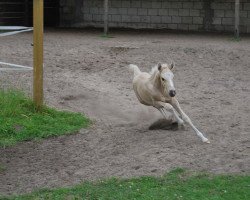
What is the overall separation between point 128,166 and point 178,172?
625 millimetres

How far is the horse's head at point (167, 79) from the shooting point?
7.14 metres

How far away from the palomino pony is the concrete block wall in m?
10.0

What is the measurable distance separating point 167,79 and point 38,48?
2.48 m

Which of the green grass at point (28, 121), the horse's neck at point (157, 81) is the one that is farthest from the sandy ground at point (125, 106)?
the horse's neck at point (157, 81)

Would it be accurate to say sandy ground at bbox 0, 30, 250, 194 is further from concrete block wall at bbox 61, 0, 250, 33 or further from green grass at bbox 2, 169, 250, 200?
concrete block wall at bbox 61, 0, 250, 33

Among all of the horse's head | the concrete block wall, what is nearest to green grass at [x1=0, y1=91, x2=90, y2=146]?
the horse's head

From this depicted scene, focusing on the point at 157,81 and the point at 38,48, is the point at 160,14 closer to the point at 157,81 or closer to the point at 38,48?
the point at 38,48

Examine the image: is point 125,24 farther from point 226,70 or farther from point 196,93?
point 196,93

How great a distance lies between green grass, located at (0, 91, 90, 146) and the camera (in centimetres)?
801

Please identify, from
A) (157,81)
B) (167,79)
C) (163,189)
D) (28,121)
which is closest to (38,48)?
(28,121)

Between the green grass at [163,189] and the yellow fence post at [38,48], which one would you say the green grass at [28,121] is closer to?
the yellow fence post at [38,48]

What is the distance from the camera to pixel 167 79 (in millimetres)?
7305

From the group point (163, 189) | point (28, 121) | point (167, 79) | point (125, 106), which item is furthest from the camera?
point (125, 106)

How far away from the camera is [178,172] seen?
Result: 6160 millimetres
